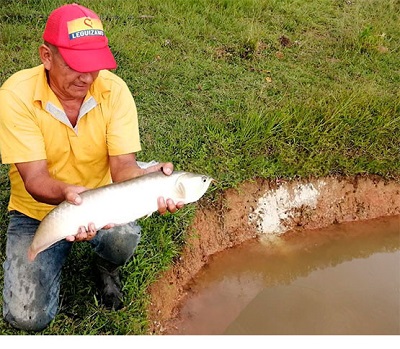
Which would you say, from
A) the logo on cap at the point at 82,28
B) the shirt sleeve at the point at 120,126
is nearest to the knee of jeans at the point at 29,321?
the shirt sleeve at the point at 120,126

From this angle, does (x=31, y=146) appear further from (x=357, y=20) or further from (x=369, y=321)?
(x=357, y=20)

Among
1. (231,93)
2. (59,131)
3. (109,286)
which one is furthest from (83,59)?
(231,93)

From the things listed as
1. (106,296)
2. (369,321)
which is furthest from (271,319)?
(106,296)

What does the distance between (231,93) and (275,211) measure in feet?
4.83

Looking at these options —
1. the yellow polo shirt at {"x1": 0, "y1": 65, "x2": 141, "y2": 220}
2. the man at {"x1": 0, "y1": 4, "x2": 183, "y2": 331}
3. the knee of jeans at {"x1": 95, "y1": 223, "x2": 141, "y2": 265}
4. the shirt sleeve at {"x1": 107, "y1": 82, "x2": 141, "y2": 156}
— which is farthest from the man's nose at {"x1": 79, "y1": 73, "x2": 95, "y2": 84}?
the knee of jeans at {"x1": 95, "y1": 223, "x2": 141, "y2": 265}

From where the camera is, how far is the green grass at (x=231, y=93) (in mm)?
3908

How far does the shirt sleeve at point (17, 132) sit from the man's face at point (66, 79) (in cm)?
19

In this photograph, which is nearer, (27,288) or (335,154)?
(27,288)

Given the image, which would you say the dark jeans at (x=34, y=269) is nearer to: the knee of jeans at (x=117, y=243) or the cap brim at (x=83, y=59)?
the knee of jeans at (x=117, y=243)

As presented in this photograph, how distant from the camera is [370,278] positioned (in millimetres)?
4496

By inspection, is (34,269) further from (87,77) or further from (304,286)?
(304,286)

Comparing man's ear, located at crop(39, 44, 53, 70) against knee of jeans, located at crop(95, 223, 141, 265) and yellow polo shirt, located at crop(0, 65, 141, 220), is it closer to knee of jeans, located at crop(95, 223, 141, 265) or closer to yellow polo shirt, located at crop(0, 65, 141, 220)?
yellow polo shirt, located at crop(0, 65, 141, 220)

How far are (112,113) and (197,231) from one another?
168cm

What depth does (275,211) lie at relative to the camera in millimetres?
4961
